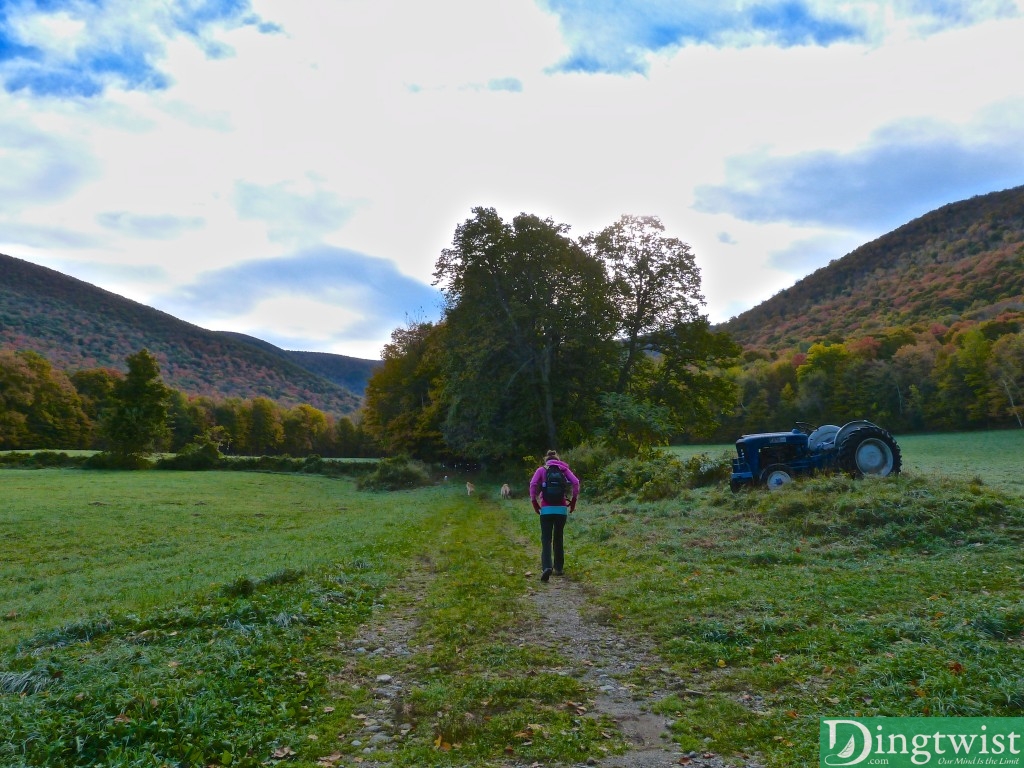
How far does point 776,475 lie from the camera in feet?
59.6

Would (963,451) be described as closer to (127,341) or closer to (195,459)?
(195,459)

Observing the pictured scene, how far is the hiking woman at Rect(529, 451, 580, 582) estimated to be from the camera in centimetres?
1088

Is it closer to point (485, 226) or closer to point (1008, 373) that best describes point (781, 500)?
point (485, 226)

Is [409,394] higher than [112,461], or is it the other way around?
[409,394]

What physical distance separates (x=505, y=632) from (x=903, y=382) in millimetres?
66059

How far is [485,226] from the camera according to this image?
37125 mm

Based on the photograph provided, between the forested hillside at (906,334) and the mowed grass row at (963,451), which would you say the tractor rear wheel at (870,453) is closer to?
the mowed grass row at (963,451)

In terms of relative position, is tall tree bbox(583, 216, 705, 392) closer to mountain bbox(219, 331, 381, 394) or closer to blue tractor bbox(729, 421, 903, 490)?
blue tractor bbox(729, 421, 903, 490)

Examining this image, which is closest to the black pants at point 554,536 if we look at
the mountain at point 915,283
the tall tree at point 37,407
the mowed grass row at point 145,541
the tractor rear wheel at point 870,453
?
the mowed grass row at point 145,541

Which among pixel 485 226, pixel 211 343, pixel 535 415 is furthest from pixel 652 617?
pixel 211 343

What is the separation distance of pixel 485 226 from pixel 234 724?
3465 centimetres

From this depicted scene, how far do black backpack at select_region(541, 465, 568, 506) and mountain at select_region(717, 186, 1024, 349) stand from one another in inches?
2667

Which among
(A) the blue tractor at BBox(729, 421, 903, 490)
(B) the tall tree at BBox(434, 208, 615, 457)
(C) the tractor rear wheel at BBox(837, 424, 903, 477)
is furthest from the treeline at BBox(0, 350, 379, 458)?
(C) the tractor rear wheel at BBox(837, 424, 903, 477)

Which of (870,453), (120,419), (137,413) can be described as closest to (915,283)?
(870,453)
